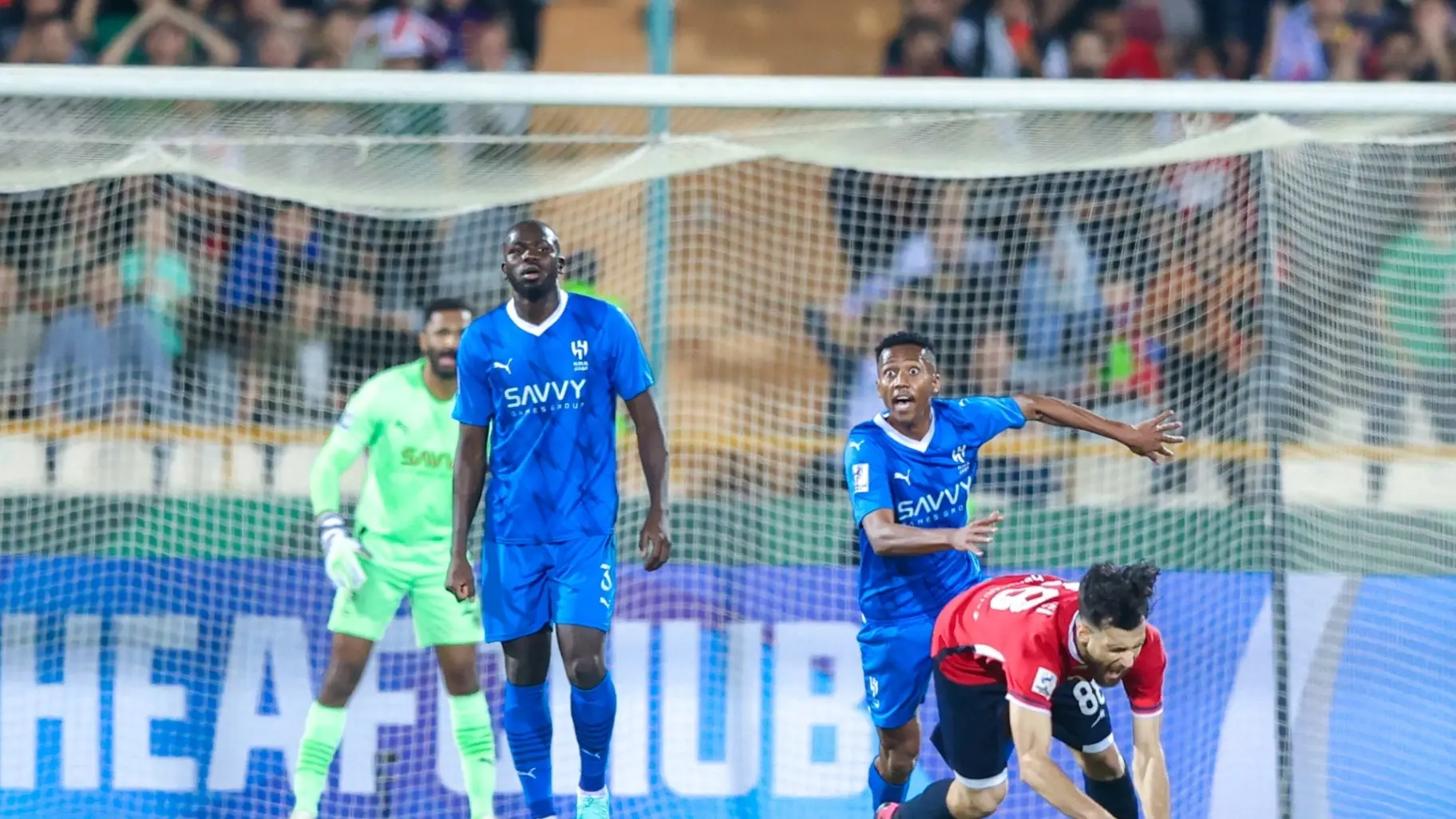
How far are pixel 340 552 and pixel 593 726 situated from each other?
63.2 inches

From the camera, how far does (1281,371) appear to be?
827 cm

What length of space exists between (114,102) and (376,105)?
1111 millimetres

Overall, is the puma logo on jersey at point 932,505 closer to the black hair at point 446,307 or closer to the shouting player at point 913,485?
the shouting player at point 913,485

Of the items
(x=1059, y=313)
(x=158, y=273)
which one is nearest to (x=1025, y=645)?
(x=1059, y=313)

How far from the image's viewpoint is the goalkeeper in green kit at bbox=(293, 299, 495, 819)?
756cm

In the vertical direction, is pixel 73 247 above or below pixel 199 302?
above

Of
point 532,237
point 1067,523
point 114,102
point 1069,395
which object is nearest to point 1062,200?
point 1069,395

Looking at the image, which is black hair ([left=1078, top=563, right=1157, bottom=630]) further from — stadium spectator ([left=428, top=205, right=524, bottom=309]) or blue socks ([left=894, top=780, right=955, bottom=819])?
stadium spectator ([left=428, top=205, right=524, bottom=309])

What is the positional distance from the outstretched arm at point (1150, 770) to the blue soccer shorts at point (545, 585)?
1755 millimetres

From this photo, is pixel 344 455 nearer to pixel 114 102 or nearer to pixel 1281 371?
pixel 114 102

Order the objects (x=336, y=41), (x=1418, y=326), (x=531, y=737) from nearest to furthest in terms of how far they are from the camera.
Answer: (x=531, y=737), (x=1418, y=326), (x=336, y=41)

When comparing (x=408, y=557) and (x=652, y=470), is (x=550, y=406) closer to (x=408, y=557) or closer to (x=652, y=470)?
(x=652, y=470)

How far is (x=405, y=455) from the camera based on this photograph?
7.61 m

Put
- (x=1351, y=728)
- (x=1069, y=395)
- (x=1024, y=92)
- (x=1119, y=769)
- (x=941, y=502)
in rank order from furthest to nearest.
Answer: (x=1069, y=395) → (x=1351, y=728) → (x=1024, y=92) → (x=941, y=502) → (x=1119, y=769)
